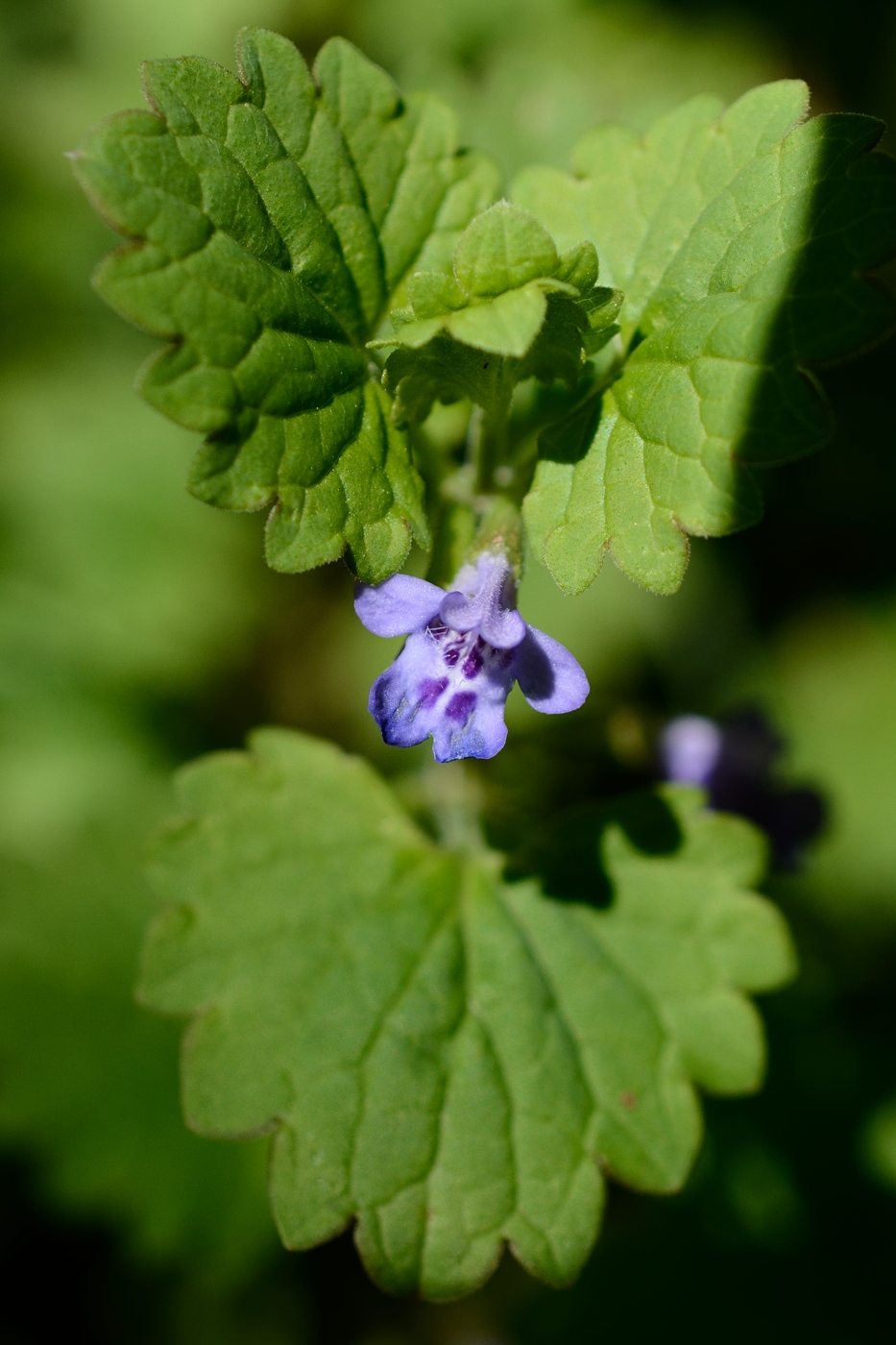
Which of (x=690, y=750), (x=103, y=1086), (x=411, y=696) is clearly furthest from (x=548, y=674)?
(x=103, y=1086)

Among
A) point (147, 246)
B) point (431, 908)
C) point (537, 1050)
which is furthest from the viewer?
point (431, 908)

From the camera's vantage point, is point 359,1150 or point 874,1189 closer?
point 359,1150

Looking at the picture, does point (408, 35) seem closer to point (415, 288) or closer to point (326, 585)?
point (326, 585)

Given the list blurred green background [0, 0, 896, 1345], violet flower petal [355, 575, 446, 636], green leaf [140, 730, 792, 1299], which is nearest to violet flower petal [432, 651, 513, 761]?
A: violet flower petal [355, 575, 446, 636]

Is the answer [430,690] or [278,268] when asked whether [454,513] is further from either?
[278,268]

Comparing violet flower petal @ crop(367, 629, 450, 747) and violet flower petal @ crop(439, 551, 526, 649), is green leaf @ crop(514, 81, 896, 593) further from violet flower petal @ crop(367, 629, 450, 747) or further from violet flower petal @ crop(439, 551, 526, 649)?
violet flower petal @ crop(367, 629, 450, 747)

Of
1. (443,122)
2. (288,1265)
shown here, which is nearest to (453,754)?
(443,122)

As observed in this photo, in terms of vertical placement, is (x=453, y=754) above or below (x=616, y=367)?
below
